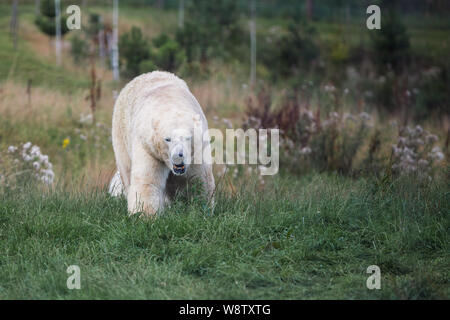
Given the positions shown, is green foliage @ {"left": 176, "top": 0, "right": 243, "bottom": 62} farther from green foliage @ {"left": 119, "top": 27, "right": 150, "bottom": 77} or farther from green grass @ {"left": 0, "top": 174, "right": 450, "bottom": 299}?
green grass @ {"left": 0, "top": 174, "right": 450, "bottom": 299}

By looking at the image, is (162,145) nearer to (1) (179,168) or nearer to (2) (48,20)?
(1) (179,168)

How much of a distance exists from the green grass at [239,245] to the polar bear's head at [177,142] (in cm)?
50

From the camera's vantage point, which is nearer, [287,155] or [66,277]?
[66,277]

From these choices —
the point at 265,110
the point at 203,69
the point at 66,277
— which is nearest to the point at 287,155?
the point at 265,110

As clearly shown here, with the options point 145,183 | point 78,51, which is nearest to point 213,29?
point 78,51

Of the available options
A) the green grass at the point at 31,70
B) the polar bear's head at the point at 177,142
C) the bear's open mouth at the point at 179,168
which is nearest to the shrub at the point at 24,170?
the polar bear's head at the point at 177,142

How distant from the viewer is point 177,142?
495cm

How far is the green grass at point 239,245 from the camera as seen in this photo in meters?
4.16

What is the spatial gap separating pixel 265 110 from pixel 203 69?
6.73 meters

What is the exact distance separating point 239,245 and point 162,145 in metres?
1.12

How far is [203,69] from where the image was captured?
16.7 m
